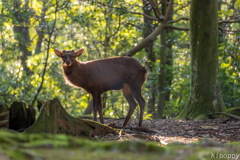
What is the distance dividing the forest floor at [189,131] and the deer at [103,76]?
1.19m

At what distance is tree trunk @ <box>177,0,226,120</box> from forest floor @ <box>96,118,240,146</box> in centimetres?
71

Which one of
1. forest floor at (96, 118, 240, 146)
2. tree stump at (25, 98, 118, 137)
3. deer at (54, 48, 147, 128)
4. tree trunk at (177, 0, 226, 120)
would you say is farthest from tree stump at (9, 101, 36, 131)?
tree trunk at (177, 0, 226, 120)

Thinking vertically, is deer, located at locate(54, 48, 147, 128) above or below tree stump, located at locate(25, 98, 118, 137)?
above

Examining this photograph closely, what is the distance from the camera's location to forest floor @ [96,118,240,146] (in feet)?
18.4

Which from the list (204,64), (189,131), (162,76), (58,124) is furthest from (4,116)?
(162,76)

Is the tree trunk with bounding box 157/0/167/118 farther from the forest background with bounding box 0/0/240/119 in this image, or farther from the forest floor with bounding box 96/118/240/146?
the forest floor with bounding box 96/118/240/146

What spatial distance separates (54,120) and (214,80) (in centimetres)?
621

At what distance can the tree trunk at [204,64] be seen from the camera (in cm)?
900

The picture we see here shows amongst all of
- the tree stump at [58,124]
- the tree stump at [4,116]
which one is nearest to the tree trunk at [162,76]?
the tree stump at [58,124]

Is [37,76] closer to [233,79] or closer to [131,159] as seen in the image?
[233,79]

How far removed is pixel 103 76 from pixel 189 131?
3.04 meters

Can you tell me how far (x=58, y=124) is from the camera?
468 cm

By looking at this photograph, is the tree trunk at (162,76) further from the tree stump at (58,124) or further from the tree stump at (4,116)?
the tree stump at (4,116)

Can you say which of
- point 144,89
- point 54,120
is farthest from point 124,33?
point 54,120
